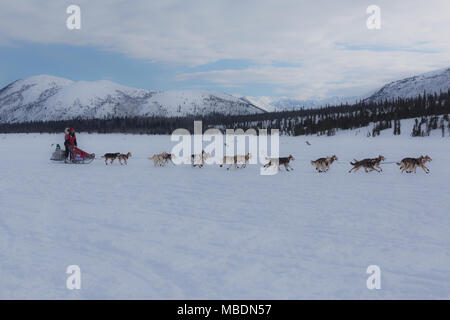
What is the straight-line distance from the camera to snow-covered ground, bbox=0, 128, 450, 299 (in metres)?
3.79

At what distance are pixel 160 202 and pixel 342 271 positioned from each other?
510 cm

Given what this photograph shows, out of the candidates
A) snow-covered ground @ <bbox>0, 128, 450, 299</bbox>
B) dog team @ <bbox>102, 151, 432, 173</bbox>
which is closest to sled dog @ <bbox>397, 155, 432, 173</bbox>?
dog team @ <bbox>102, 151, 432, 173</bbox>

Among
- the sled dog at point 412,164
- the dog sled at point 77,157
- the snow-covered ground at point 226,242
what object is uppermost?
the dog sled at point 77,157

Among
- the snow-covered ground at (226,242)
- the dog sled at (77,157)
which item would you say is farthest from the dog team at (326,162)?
the snow-covered ground at (226,242)

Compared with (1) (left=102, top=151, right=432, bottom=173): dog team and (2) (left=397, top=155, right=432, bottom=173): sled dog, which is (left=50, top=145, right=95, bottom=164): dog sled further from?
(2) (left=397, top=155, right=432, bottom=173): sled dog

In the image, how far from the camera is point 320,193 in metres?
8.97

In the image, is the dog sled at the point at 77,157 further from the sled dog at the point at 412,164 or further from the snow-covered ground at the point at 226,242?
the sled dog at the point at 412,164

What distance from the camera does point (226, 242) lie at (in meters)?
5.18

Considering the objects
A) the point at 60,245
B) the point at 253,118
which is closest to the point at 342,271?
the point at 60,245

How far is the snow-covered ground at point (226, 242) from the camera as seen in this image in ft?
12.4

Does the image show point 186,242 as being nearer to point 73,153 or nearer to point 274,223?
point 274,223

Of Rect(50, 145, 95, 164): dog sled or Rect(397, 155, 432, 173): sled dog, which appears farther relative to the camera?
Rect(50, 145, 95, 164): dog sled

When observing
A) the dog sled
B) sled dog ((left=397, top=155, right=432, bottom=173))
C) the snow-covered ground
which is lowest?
the snow-covered ground
